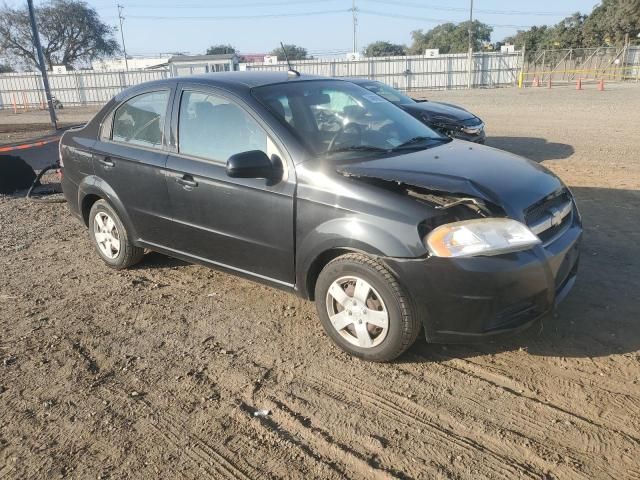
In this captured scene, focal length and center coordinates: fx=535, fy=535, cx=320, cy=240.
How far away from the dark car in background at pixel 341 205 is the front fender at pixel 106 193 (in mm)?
21

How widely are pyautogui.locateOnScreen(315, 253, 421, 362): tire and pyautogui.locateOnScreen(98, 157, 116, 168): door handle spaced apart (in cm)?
235

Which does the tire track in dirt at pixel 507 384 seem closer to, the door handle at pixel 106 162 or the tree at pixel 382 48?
the door handle at pixel 106 162

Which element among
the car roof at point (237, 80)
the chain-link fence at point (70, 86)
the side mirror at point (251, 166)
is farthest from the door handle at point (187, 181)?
the chain-link fence at point (70, 86)

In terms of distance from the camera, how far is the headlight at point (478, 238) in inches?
115

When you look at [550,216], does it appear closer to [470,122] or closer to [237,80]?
[237,80]

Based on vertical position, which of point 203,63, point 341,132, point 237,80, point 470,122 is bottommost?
point 470,122

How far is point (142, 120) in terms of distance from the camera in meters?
4.55

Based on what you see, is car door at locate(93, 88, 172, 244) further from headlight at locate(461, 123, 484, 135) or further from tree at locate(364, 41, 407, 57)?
tree at locate(364, 41, 407, 57)

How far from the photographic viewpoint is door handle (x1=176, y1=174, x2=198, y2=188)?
398 centimetres

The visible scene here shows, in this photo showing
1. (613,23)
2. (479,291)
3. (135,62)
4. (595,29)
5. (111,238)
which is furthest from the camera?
(135,62)

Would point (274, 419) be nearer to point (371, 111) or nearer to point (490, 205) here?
point (490, 205)

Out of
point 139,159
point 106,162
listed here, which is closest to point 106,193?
point 106,162

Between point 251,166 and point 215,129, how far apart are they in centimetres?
75

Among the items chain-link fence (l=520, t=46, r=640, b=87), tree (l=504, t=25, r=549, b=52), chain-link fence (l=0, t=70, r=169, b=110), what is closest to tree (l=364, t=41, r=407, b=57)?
tree (l=504, t=25, r=549, b=52)
